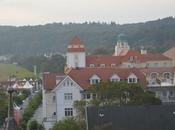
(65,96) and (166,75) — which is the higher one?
(166,75)

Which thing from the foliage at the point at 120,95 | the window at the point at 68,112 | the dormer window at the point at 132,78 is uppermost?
the dormer window at the point at 132,78

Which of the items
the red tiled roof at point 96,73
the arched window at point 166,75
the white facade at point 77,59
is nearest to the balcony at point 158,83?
the red tiled roof at point 96,73

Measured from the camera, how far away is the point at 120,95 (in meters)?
39.2

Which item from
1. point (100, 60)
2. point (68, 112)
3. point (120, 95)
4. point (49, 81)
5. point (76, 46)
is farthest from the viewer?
point (76, 46)

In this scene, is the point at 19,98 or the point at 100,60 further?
the point at 100,60

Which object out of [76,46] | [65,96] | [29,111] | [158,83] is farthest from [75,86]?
[76,46]

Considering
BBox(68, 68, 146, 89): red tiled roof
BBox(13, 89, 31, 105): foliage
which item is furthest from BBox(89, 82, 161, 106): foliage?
BBox(13, 89, 31, 105): foliage

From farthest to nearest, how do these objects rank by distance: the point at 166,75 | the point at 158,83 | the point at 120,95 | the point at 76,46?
the point at 76,46, the point at 166,75, the point at 158,83, the point at 120,95

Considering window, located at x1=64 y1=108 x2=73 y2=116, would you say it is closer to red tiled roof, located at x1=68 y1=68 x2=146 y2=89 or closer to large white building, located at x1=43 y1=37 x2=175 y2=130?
large white building, located at x1=43 y1=37 x2=175 y2=130

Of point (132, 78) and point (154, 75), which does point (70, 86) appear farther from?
point (154, 75)

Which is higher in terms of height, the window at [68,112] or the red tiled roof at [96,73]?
the red tiled roof at [96,73]

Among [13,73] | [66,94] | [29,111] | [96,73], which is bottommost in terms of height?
[29,111]

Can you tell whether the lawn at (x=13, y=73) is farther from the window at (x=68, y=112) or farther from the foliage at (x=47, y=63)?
the window at (x=68, y=112)

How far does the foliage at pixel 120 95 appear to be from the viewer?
127 ft
